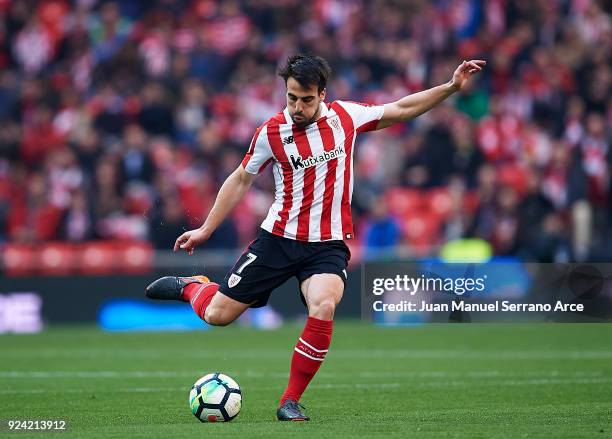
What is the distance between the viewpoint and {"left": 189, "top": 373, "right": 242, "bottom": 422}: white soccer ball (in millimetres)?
8070

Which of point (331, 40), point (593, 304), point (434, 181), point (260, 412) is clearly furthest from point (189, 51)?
point (260, 412)

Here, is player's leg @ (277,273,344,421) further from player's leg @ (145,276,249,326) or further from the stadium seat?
the stadium seat

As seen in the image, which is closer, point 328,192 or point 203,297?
point 328,192

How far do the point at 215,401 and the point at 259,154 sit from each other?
5.33 ft

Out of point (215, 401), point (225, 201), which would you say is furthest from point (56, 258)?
point (215, 401)

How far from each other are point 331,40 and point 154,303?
240 inches

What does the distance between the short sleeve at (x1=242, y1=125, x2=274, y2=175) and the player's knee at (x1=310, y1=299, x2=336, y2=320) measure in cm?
104

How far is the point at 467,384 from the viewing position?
10.6 m

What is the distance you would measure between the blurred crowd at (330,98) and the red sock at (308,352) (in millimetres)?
8182

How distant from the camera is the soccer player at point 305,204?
8031mm

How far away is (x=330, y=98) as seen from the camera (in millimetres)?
20281

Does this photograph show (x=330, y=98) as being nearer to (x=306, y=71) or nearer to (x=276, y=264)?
(x=276, y=264)

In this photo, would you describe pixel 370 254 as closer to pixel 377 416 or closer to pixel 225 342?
pixel 225 342

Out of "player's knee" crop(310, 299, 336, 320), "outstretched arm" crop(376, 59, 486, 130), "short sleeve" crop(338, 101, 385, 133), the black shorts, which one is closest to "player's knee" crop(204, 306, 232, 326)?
the black shorts
